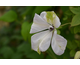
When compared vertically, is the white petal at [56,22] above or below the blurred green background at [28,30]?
above

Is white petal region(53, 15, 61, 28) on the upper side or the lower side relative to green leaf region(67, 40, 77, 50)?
upper

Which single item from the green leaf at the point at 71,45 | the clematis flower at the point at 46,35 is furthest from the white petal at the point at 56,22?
the green leaf at the point at 71,45

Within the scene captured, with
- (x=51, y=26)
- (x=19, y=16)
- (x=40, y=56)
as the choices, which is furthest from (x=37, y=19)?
(x=19, y=16)

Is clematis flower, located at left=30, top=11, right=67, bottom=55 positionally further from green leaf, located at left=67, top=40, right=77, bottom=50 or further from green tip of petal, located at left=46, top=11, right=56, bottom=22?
green leaf, located at left=67, top=40, right=77, bottom=50

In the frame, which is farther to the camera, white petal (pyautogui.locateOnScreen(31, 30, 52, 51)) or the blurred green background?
the blurred green background

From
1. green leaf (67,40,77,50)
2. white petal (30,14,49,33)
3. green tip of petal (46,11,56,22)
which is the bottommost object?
green leaf (67,40,77,50)

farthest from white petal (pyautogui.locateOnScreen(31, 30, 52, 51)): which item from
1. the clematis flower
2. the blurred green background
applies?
the blurred green background

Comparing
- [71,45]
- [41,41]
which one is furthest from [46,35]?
[71,45]

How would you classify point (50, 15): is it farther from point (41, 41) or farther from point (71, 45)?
point (71, 45)

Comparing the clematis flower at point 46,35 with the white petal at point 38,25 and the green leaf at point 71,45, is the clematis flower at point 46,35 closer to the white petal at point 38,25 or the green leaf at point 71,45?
the white petal at point 38,25
